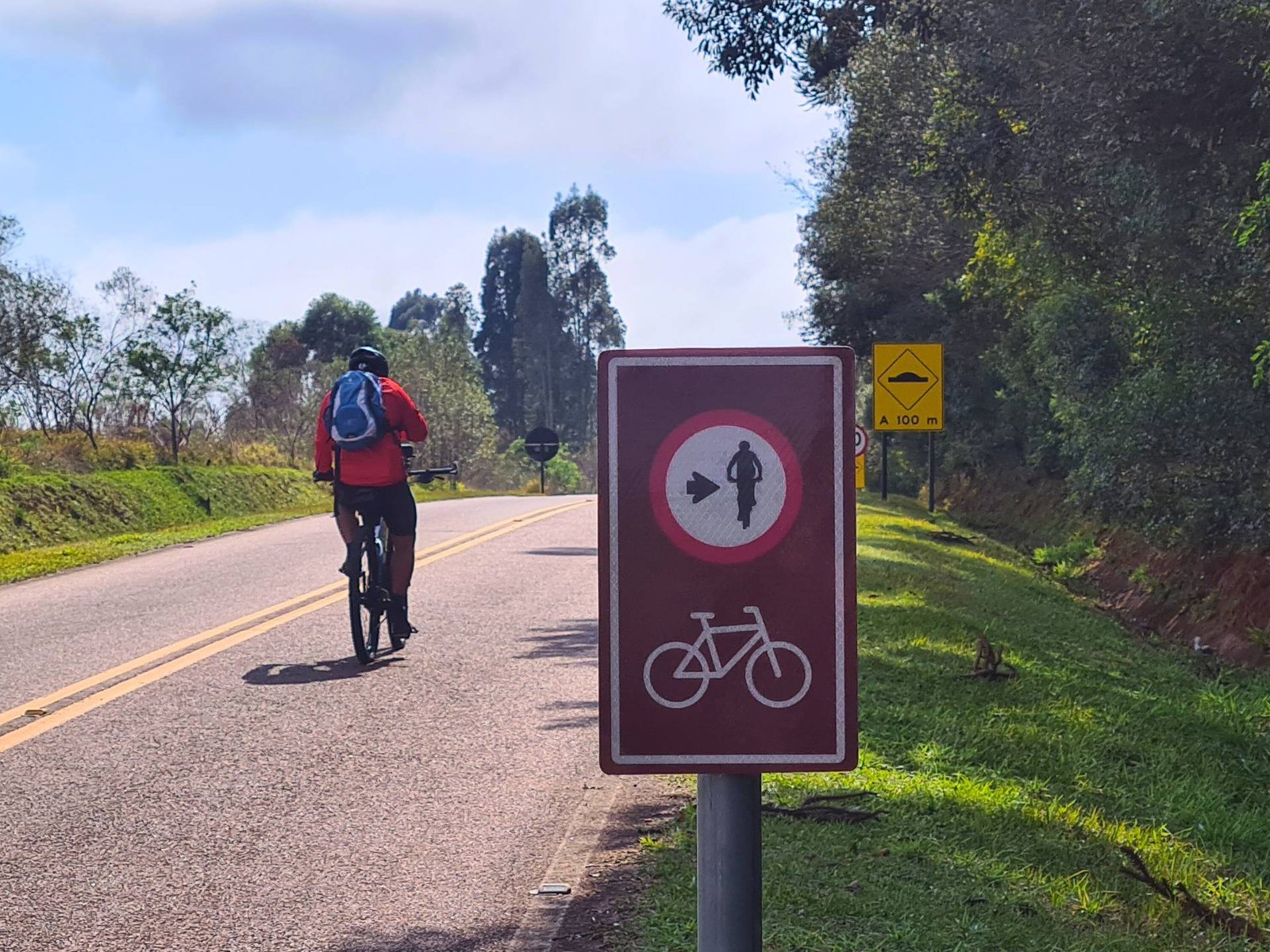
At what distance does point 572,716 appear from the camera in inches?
307

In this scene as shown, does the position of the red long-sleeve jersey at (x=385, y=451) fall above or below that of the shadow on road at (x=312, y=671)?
above

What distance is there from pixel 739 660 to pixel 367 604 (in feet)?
24.5

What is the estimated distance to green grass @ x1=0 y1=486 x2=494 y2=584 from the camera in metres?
15.7

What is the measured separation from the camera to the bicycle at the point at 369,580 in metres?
9.15

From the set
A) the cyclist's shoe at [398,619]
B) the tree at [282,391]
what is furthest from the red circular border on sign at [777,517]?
the tree at [282,391]

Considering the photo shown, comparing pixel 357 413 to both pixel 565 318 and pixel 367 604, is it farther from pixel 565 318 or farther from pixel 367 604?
pixel 565 318

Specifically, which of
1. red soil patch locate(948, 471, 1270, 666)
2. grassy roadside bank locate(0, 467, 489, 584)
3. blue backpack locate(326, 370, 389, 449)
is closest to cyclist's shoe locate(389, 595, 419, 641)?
blue backpack locate(326, 370, 389, 449)

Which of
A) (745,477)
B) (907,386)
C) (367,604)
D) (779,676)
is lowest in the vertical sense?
(367,604)

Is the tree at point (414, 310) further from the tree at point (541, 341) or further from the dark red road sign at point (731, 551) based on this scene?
the dark red road sign at point (731, 551)

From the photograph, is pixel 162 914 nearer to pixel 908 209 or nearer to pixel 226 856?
pixel 226 856

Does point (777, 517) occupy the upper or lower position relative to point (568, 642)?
upper

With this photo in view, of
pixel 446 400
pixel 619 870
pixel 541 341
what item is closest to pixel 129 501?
pixel 619 870

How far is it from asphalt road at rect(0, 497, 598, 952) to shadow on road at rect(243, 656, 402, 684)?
25mm

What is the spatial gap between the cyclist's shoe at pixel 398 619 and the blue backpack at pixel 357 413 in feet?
3.68
